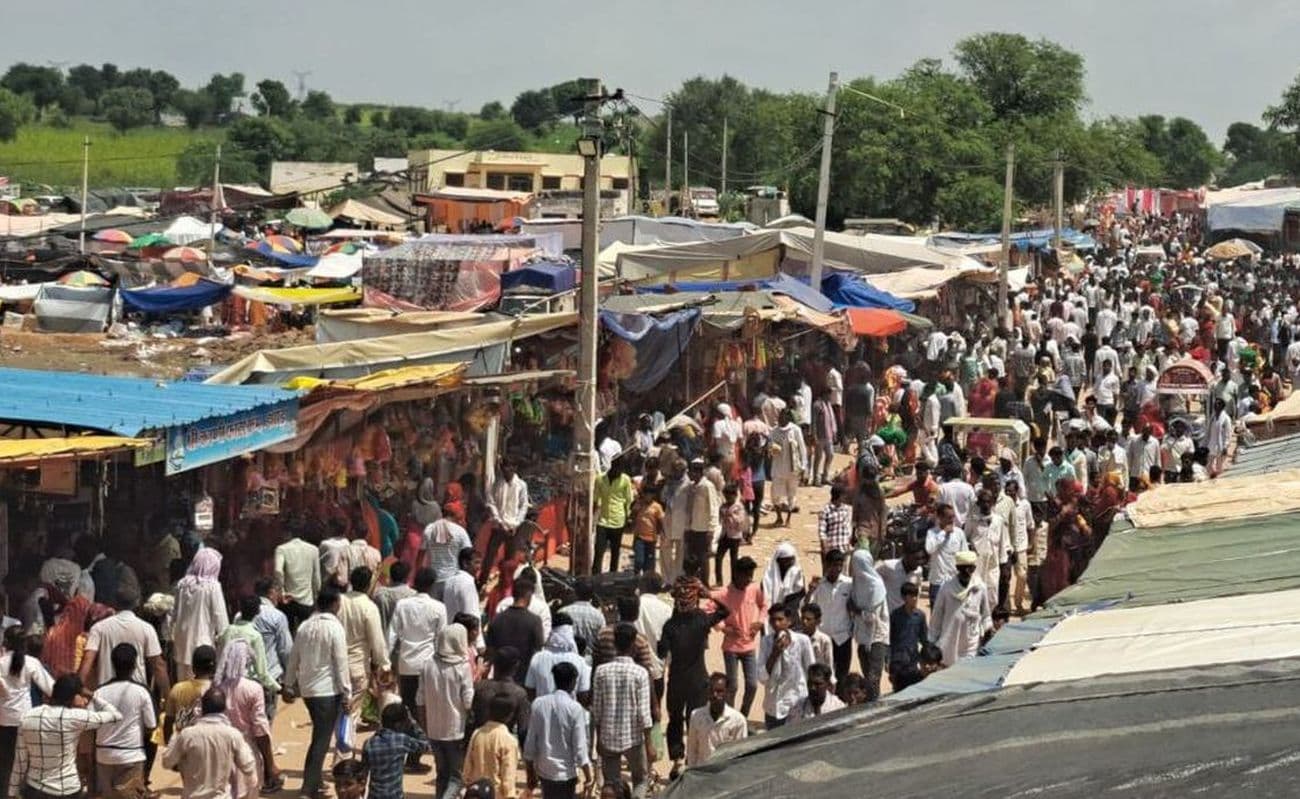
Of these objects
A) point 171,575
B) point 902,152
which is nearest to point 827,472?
point 171,575

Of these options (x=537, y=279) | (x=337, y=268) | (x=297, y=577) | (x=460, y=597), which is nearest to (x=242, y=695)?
(x=460, y=597)

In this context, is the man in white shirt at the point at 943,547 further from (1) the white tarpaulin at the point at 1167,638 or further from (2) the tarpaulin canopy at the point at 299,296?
(2) the tarpaulin canopy at the point at 299,296

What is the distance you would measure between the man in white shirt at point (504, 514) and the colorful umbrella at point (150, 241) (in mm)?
24694

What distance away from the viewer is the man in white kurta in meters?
11.5

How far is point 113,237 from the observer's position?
139 ft

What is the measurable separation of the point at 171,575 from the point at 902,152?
42937 millimetres

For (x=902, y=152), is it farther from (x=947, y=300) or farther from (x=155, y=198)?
(x=155, y=198)

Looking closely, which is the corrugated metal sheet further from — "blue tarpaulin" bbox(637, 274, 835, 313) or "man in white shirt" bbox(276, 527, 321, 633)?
"blue tarpaulin" bbox(637, 274, 835, 313)

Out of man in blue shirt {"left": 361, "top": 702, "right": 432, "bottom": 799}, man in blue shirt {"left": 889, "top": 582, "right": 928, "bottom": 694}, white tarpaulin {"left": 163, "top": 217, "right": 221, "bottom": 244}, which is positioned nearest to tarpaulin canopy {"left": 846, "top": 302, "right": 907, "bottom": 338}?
man in blue shirt {"left": 889, "top": 582, "right": 928, "bottom": 694}

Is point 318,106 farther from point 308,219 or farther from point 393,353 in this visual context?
point 393,353

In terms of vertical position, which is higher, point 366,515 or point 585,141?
point 585,141

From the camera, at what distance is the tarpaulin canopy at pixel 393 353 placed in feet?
48.9

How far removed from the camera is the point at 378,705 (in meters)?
11.1

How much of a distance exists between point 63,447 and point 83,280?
2128 centimetres
